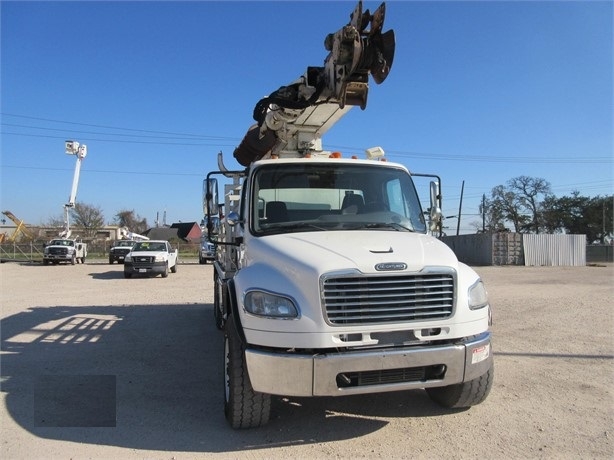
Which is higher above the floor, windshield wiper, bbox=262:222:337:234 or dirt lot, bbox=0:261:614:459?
windshield wiper, bbox=262:222:337:234

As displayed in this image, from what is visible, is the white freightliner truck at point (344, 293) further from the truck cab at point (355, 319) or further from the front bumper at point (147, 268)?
the front bumper at point (147, 268)

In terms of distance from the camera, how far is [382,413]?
15.4ft

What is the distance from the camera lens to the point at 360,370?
12.2 ft

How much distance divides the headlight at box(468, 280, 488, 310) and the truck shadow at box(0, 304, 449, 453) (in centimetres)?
127

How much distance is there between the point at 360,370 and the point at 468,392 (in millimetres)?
1462

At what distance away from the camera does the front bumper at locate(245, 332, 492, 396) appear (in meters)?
3.71

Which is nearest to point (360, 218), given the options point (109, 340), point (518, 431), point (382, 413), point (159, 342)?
point (382, 413)

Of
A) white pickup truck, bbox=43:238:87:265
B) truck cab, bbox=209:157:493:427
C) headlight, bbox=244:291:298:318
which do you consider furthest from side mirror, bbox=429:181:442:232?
white pickup truck, bbox=43:238:87:265

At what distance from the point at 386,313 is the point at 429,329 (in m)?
0.42

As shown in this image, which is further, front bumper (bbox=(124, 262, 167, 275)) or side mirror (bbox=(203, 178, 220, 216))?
front bumper (bbox=(124, 262, 167, 275))

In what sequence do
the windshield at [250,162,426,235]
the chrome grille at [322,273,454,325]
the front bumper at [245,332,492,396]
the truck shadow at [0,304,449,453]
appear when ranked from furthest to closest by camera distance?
the windshield at [250,162,426,235] → the truck shadow at [0,304,449,453] → the chrome grille at [322,273,454,325] → the front bumper at [245,332,492,396]

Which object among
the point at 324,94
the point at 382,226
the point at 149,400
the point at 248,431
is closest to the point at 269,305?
the point at 248,431

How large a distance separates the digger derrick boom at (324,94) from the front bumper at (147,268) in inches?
638

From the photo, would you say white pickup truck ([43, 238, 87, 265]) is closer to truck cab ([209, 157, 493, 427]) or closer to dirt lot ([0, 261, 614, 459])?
dirt lot ([0, 261, 614, 459])
